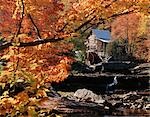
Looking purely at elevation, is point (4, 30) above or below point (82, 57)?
above

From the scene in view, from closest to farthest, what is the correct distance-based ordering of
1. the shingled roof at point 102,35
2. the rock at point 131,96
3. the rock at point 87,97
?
the rock at point 87,97 < the rock at point 131,96 < the shingled roof at point 102,35

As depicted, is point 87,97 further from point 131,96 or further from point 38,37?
point 38,37

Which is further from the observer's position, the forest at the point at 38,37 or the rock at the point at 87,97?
the rock at the point at 87,97

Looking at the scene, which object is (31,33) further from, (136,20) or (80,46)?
(136,20)

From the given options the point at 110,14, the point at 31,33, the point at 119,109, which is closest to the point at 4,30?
the point at 31,33

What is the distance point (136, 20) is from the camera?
57.8m

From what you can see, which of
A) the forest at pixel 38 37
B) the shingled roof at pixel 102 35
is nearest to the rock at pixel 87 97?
the forest at pixel 38 37

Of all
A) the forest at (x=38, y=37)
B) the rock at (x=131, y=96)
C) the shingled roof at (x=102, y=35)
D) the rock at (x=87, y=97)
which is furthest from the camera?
the shingled roof at (x=102, y=35)

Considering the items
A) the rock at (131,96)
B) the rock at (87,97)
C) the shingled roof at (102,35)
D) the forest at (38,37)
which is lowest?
the rock at (131,96)

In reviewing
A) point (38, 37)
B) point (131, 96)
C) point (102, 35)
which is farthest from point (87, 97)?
point (102, 35)

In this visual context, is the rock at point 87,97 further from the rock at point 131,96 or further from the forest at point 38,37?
the forest at point 38,37

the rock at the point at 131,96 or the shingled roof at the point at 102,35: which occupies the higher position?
the shingled roof at the point at 102,35

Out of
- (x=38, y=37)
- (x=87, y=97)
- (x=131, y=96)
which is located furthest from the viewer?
(x=131, y=96)

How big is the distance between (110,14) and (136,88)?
3142cm
